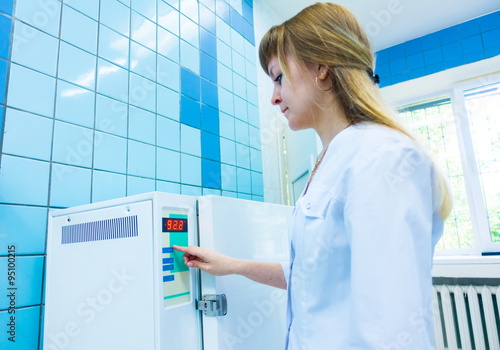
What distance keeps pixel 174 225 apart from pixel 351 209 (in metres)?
0.47

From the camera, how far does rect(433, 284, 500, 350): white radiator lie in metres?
2.46

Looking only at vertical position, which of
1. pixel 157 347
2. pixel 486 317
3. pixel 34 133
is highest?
pixel 34 133

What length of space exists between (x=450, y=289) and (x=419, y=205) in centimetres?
258

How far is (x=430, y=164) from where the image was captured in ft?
2.01

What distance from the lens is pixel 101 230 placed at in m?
0.91

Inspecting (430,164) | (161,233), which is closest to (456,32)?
(430,164)

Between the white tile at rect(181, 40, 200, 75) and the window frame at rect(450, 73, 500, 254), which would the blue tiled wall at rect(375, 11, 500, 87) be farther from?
the white tile at rect(181, 40, 200, 75)

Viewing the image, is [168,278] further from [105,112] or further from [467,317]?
[467,317]

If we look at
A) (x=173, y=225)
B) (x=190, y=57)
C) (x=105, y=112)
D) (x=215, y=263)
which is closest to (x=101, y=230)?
(x=173, y=225)

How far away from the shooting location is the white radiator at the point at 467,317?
2465 mm

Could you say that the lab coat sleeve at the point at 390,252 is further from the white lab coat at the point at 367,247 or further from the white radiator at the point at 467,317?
the white radiator at the point at 467,317

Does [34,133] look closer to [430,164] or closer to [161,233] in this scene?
[161,233]

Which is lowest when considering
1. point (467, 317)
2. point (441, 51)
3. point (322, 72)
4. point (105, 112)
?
point (467, 317)

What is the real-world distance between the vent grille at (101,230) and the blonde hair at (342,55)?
0.54 m
